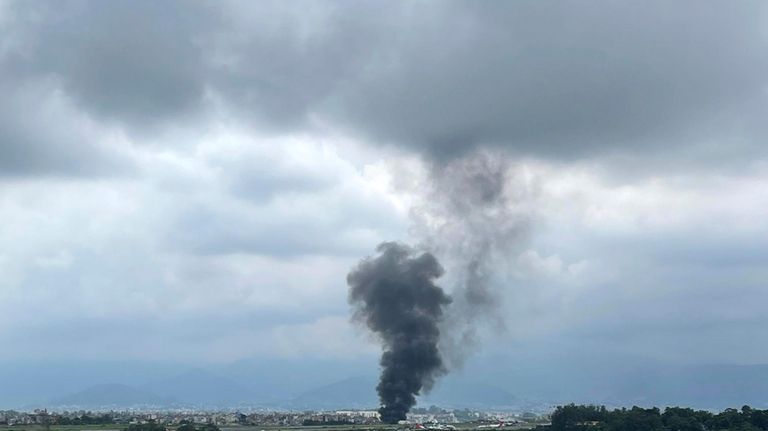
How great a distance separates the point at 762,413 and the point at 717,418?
293 inches

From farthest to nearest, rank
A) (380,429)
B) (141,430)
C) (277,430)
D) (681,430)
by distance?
(277,430) < (380,429) < (141,430) < (681,430)

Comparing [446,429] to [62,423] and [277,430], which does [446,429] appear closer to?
[277,430]

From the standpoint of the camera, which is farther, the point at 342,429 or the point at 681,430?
the point at 342,429

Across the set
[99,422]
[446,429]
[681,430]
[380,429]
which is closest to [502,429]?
[446,429]

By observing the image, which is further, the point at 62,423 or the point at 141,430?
the point at 62,423

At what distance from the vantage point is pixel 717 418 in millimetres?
139875

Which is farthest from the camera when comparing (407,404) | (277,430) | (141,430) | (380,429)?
(407,404)

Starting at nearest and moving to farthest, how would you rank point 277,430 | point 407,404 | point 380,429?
point 380,429, point 277,430, point 407,404

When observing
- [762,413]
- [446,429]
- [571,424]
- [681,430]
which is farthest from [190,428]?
[762,413]

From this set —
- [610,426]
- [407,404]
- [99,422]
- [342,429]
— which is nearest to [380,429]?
[342,429]

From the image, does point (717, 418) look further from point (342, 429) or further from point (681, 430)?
point (342, 429)

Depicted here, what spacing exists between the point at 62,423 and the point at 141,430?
4511 cm

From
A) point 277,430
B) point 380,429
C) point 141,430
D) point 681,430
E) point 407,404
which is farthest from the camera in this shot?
point 407,404

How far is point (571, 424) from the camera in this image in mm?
151000
